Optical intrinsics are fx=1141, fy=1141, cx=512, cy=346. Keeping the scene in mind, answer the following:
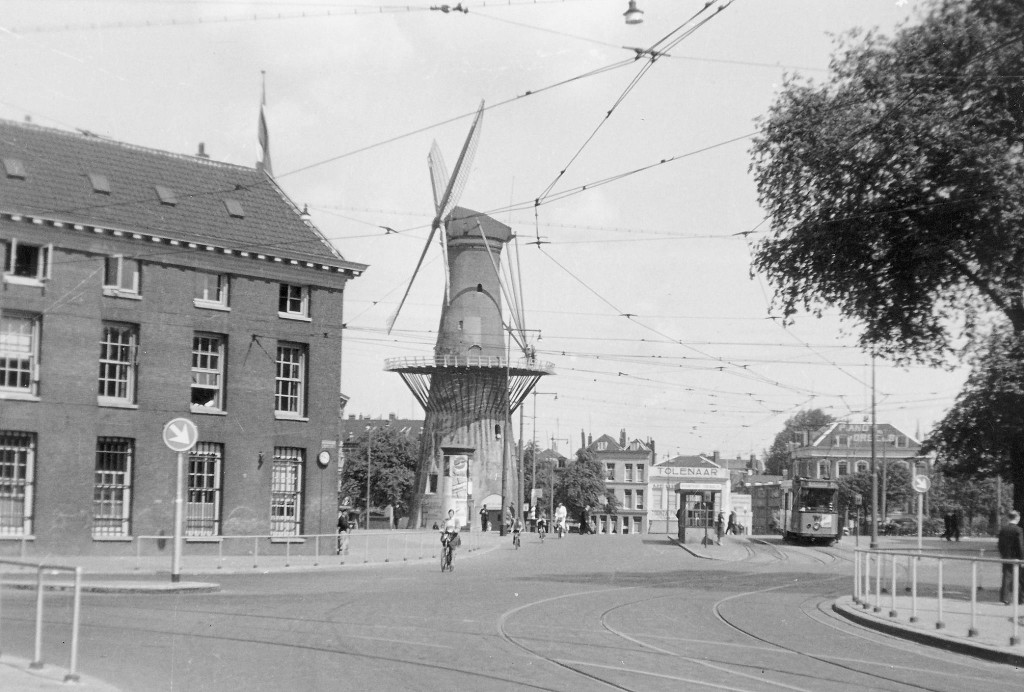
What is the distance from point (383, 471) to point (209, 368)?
66358mm

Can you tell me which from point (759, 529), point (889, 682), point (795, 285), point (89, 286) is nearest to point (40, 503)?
point (89, 286)

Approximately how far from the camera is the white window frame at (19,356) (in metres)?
32.1

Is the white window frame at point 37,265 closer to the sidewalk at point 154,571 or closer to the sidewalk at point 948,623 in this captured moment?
the sidewalk at point 154,571

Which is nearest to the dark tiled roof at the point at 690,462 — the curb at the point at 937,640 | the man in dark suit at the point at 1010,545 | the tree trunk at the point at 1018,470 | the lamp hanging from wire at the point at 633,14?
the tree trunk at the point at 1018,470

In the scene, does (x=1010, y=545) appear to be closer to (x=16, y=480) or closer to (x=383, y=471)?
(x=16, y=480)

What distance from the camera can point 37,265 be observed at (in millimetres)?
32750

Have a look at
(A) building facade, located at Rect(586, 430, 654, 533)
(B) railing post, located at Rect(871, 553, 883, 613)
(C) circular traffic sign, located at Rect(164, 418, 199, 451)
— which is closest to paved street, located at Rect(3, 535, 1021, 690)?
(B) railing post, located at Rect(871, 553, 883, 613)

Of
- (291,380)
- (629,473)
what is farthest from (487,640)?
(629,473)

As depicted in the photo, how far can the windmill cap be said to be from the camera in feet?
231

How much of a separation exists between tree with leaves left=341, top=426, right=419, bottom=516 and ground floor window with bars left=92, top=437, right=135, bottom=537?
6601 cm

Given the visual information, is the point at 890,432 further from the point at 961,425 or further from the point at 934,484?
the point at 961,425

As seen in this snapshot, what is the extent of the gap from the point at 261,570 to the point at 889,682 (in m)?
21.1

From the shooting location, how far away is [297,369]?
38.0m

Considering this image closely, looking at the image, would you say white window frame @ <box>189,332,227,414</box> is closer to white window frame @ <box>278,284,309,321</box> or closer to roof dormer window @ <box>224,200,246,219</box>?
white window frame @ <box>278,284,309,321</box>
